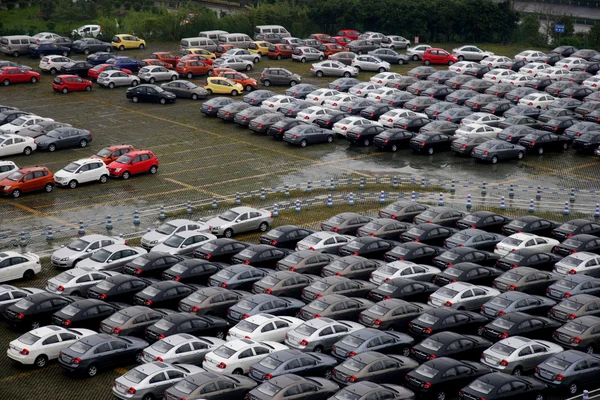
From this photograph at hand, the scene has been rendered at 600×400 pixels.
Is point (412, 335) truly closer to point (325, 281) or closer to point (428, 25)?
point (325, 281)

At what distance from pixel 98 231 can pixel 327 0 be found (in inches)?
2229

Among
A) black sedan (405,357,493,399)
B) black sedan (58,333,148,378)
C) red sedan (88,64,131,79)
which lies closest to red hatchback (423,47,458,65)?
red sedan (88,64,131,79)

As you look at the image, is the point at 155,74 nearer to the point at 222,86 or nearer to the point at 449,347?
the point at 222,86

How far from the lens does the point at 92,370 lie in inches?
1174

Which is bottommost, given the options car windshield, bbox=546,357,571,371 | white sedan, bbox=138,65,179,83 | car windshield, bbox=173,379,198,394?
car windshield, bbox=546,357,571,371

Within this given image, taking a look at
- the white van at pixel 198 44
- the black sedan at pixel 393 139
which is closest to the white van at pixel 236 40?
the white van at pixel 198 44

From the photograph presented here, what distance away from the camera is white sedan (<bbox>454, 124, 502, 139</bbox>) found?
5788 cm

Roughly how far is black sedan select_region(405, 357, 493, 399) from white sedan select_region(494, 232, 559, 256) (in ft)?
39.7

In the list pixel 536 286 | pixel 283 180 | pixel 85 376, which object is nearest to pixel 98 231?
pixel 283 180

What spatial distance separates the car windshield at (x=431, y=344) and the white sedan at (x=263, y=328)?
13.8 ft

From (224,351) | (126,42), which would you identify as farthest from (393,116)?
(224,351)

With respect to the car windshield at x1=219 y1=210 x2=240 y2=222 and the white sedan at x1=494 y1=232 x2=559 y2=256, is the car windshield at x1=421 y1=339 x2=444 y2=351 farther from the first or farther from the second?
the car windshield at x1=219 y1=210 x2=240 y2=222

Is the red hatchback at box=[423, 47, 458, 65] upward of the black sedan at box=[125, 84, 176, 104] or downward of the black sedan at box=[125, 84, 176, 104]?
upward

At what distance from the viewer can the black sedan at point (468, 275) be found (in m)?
36.9
